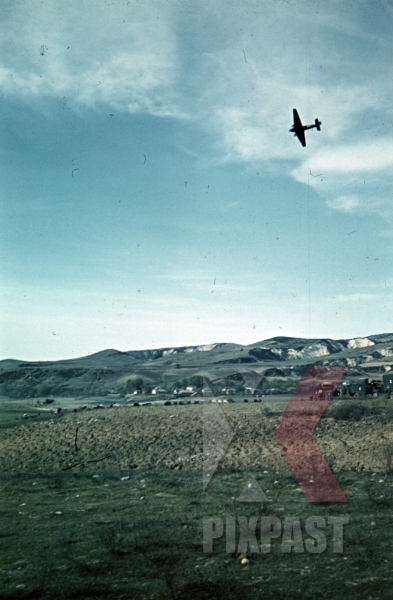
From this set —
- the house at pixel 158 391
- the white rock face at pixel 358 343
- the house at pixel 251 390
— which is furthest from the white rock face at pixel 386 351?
the house at pixel 158 391

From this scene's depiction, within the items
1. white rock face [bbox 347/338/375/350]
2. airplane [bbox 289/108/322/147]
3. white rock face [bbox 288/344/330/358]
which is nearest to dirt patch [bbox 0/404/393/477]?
airplane [bbox 289/108/322/147]

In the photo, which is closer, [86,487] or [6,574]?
[6,574]

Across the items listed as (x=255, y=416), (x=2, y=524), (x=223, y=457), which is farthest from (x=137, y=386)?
(x=2, y=524)

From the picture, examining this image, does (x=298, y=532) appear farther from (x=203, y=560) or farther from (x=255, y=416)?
(x=255, y=416)

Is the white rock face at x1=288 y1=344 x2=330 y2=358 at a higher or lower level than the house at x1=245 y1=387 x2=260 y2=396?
higher

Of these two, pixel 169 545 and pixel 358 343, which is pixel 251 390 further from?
pixel 358 343

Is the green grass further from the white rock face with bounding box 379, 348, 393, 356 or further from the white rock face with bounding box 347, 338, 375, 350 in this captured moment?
the white rock face with bounding box 347, 338, 375, 350
